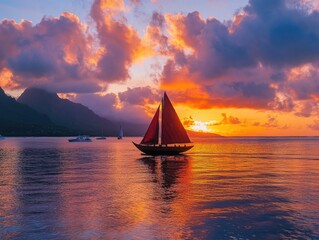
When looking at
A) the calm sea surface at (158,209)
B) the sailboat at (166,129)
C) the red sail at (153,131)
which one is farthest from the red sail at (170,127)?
the calm sea surface at (158,209)

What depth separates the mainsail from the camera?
322ft

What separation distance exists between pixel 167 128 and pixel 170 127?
896 millimetres

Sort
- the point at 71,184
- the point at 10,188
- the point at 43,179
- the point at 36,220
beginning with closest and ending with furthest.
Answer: the point at 36,220 < the point at 10,188 < the point at 71,184 < the point at 43,179

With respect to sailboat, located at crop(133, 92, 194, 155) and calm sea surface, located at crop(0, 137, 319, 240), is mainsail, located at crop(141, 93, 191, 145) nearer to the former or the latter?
sailboat, located at crop(133, 92, 194, 155)

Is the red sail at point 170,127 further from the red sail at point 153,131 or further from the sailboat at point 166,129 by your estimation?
the red sail at point 153,131

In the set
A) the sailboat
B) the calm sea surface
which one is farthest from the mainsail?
the calm sea surface

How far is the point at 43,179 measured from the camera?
51.9 m

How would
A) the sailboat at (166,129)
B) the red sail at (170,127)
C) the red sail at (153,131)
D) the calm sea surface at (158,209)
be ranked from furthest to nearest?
the red sail at (170,127)
the sailboat at (166,129)
the red sail at (153,131)
the calm sea surface at (158,209)

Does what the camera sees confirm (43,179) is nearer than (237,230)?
No

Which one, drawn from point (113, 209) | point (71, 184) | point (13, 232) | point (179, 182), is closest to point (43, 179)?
point (71, 184)

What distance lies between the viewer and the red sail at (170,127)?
9838 centimetres

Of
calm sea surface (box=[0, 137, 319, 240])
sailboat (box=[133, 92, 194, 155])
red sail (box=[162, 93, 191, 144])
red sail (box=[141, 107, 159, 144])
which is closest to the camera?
calm sea surface (box=[0, 137, 319, 240])

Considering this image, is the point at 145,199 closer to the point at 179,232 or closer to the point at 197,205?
the point at 197,205

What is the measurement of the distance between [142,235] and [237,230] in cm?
625
